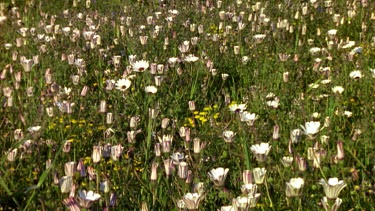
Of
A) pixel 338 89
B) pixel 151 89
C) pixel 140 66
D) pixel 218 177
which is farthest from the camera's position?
pixel 140 66

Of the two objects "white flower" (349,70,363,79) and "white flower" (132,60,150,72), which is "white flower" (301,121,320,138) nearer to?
"white flower" (349,70,363,79)

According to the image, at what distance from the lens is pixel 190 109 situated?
324cm

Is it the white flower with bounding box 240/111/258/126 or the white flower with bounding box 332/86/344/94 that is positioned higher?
the white flower with bounding box 240/111/258/126

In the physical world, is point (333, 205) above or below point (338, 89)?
above

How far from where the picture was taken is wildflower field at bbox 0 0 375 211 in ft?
7.54

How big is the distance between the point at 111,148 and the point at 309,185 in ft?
2.50

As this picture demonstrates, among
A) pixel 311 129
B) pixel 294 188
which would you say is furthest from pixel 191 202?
pixel 311 129

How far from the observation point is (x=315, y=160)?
7.56 feet

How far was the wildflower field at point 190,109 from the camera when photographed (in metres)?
2.30

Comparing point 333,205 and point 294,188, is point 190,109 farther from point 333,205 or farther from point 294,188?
point 333,205

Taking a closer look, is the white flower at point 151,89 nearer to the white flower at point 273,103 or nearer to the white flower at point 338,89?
the white flower at point 273,103

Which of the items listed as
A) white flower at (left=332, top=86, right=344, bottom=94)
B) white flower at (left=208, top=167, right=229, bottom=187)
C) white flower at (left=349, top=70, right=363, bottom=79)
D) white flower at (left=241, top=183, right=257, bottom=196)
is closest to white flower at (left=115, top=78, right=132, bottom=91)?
white flower at (left=332, top=86, right=344, bottom=94)

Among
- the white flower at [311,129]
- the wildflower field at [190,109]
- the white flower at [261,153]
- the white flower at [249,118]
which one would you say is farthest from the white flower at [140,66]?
the white flower at [261,153]

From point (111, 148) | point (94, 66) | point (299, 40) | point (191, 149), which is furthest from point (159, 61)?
point (111, 148)
